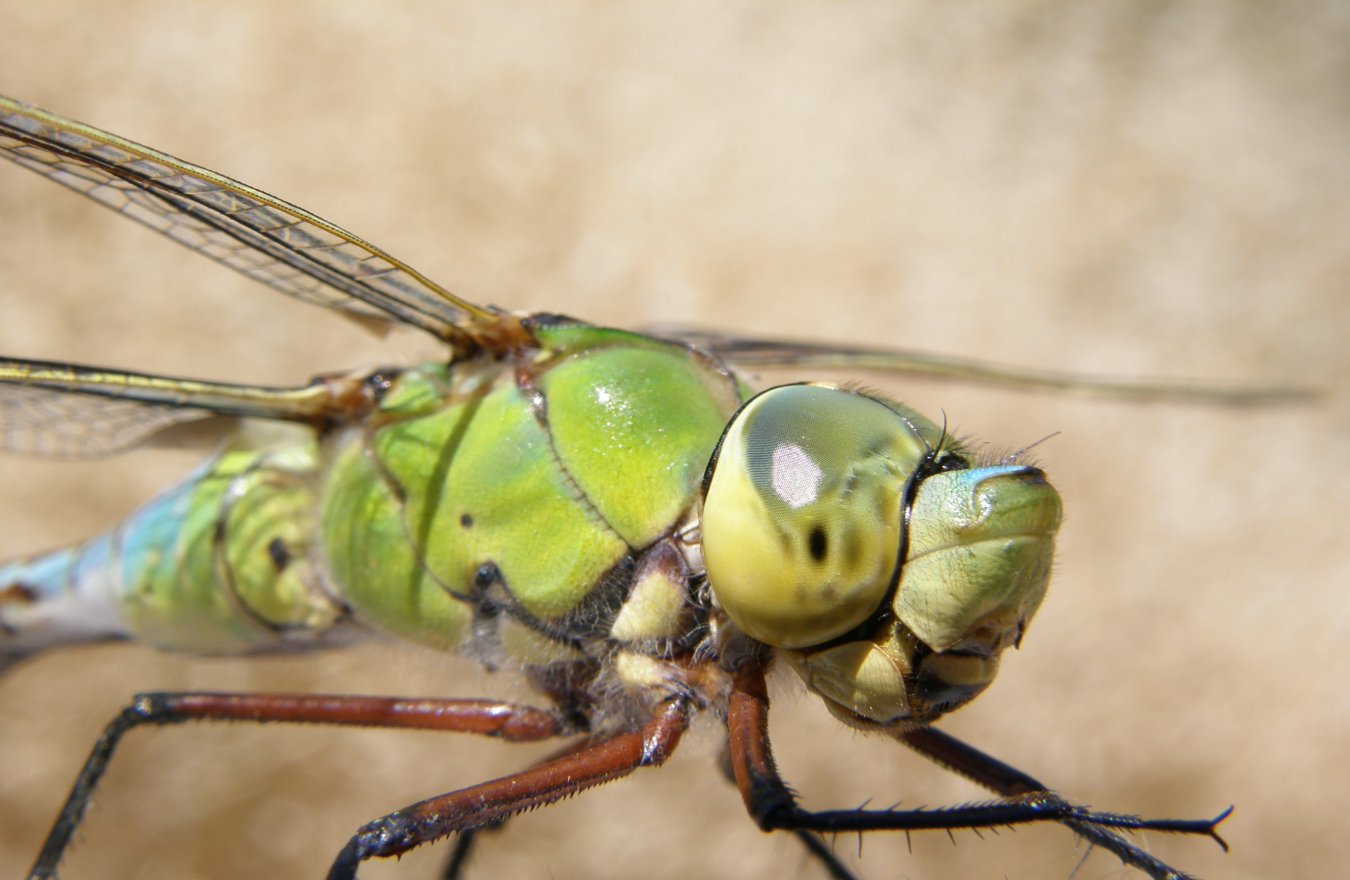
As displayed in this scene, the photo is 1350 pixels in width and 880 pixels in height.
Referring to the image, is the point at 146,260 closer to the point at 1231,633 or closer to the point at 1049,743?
the point at 1049,743

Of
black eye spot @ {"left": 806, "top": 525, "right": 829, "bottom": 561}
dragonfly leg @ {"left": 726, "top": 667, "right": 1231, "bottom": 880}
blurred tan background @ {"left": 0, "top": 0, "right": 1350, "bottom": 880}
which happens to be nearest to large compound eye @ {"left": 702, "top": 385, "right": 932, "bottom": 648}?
black eye spot @ {"left": 806, "top": 525, "right": 829, "bottom": 561}

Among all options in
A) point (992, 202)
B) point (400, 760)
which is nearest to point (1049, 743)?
point (400, 760)

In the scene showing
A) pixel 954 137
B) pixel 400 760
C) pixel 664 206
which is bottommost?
Result: pixel 400 760

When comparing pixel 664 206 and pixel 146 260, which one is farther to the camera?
pixel 664 206

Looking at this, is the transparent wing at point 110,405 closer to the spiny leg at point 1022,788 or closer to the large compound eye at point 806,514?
the large compound eye at point 806,514

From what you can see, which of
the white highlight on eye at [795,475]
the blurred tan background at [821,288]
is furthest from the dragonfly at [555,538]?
the blurred tan background at [821,288]

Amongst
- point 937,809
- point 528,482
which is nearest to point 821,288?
point 528,482
